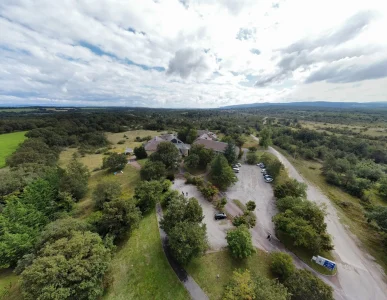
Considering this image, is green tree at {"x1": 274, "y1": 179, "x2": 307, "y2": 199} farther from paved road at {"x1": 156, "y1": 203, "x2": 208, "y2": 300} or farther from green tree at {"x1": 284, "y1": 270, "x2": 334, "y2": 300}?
paved road at {"x1": 156, "y1": 203, "x2": 208, "y2": 300}

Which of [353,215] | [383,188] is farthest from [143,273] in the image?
[383,188]

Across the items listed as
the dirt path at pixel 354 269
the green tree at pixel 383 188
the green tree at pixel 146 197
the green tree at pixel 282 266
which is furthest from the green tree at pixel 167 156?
the green tree at pixel 383 188

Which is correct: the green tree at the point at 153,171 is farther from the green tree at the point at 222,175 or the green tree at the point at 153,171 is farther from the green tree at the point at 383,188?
the green tree at the point at 383,188

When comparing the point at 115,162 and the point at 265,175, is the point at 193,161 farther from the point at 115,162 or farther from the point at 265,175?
the point at 115,162

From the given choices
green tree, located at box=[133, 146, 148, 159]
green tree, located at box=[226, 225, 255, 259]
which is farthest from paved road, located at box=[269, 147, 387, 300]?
green tree, located at box=[133, 146, 148, 159]

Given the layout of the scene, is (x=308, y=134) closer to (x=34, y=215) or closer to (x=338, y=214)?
(x=338, y=214)

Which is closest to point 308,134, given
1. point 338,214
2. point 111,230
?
point 338,214

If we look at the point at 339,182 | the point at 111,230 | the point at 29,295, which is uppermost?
the point at 29,295

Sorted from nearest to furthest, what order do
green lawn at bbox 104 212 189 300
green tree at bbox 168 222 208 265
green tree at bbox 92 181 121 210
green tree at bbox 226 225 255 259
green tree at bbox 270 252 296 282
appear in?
green lawn at bbox 104 212 189 300 → green tree at bbox 270 252 296 282 → green tree at bbox 168 222 208 265 → green tree at bbox 226 225 255 259 → green tree at bbox 92 181 121 210
